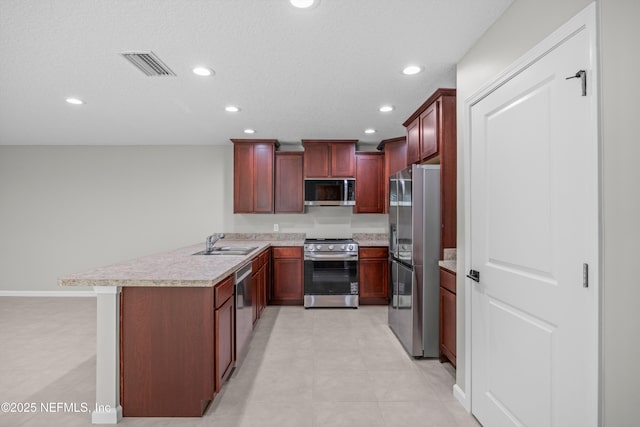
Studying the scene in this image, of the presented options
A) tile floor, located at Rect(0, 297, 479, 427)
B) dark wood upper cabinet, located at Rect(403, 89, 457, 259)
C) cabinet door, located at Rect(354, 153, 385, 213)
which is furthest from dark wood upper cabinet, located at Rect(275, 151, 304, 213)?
dark wood upper cabinet, located at Rect(403, 89, 457, 259)

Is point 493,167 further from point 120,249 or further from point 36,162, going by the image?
point 36,162

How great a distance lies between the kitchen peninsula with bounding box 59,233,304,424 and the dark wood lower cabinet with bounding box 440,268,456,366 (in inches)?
70.1

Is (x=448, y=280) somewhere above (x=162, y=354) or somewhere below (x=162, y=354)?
above

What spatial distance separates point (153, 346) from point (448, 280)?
7.09 ft

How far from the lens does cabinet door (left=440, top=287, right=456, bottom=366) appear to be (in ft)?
7.83

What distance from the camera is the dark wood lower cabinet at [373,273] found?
4.31 m

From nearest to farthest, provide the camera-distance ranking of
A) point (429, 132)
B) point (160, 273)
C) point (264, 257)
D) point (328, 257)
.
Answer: point (160, 273), point (429, 132), point (264, 257), point (328, 257)

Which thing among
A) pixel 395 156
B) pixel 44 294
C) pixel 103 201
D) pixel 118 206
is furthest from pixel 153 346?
pixel 44 294

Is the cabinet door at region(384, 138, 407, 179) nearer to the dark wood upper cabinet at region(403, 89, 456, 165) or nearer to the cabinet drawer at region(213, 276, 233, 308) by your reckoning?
the dark wood upper cabinet at region(403, 89, 456, 165)

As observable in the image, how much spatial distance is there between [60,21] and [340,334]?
3.32 metres

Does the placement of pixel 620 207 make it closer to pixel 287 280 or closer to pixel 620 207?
pixel 620 207

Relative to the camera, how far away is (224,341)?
7.06 ft

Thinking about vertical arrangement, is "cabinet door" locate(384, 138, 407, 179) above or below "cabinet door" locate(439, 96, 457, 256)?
above

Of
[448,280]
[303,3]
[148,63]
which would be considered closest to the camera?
[303,3]
